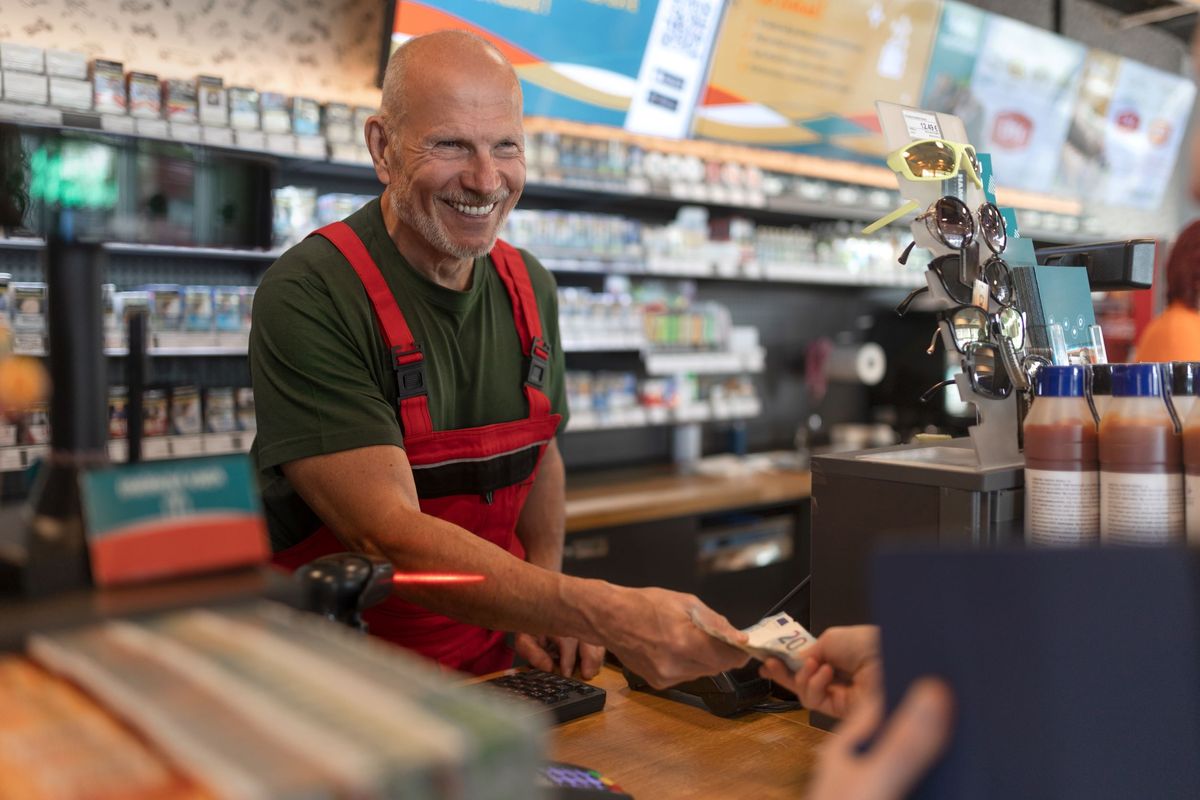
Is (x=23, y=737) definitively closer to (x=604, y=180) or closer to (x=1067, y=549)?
(x=1067, y=549)

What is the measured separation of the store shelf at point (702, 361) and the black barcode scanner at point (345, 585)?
3365 millimetres

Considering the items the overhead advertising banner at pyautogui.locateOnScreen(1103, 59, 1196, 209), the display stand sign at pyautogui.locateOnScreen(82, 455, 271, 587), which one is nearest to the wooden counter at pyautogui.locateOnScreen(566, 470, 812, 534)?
the display stand sign at pyautogui.locateOnScreen(82, 455, 271, 587)

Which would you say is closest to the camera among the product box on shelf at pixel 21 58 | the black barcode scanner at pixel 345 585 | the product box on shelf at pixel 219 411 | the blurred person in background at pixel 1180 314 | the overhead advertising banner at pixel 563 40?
the black barcode scanner at pixel 345 585

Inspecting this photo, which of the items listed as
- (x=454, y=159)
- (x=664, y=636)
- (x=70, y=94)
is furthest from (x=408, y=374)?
(x=70, y=94)

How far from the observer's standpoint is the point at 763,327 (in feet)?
17.7

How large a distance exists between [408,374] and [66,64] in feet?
6.25

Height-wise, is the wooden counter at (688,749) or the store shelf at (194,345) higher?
the store shelf at (194,345)

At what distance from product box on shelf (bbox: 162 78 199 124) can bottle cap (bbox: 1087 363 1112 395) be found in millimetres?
2805

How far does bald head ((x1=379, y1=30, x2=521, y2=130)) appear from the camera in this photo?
1973mm

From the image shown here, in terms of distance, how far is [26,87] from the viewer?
9.62 ft

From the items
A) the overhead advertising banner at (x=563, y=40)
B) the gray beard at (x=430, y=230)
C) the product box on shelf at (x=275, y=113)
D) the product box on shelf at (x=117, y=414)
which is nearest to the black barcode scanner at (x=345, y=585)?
the gray beard at (x=430, y=230)

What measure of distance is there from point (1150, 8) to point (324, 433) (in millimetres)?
7444

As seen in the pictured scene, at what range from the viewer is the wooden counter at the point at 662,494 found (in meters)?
3.76

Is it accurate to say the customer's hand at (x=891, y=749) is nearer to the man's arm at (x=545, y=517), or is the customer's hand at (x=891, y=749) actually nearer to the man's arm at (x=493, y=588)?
the man's arm at (x=493, y=588)
